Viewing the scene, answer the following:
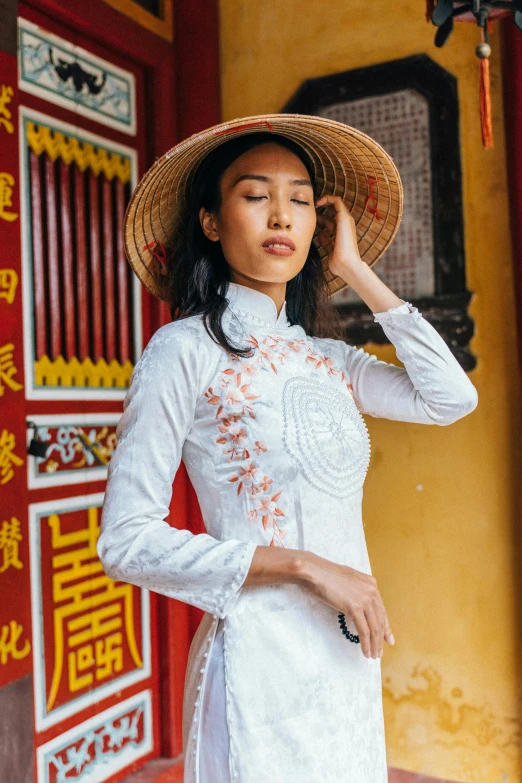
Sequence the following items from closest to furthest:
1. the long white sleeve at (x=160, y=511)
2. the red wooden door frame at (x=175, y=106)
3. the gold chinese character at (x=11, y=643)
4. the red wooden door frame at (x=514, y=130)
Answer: the long white sleeve at (x=160, y=511) → the gold chinese character at (x=11, y=643) → the red wooden door frame at (x=514, y=130) → the red wooden door frame at (x=175, y=106)

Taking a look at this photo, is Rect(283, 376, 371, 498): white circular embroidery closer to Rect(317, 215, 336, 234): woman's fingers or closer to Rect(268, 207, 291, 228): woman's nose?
Rect(268, 207, 291, 228): woman's nose

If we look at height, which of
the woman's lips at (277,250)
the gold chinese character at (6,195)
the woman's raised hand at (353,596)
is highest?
the gold chinese character at (6,195)

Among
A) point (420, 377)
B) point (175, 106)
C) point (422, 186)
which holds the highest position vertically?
point (175, 106)

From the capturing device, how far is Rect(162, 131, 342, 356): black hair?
1.18 m

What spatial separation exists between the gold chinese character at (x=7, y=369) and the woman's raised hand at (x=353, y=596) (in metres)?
1.11

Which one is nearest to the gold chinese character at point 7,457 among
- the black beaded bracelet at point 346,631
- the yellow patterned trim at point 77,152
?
the yellow patterned trim at point 77,152

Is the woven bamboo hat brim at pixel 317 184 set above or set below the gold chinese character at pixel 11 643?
above

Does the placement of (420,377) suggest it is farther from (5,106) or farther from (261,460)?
(5,106)

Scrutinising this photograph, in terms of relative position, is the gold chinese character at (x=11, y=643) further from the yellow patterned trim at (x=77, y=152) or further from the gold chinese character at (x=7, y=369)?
the yellow patterned trim at (x=77, y=152)

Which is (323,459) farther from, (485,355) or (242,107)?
(242,107)

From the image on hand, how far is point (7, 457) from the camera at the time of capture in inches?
70.3

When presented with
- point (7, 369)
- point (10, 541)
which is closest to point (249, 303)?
point (7, 369)

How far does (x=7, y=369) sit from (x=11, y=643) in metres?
0.68

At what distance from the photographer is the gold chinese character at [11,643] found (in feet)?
5.71
